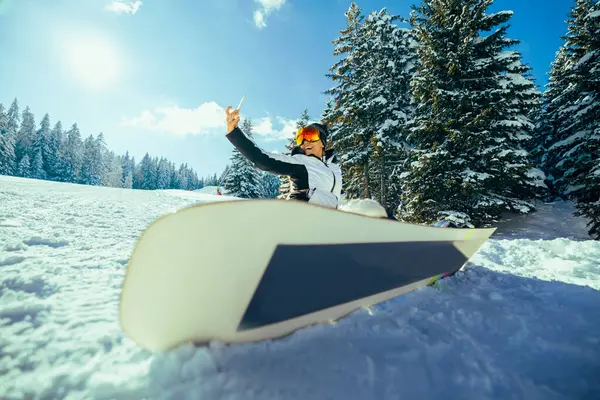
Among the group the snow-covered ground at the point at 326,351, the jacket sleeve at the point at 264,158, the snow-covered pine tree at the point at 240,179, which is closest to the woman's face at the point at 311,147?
the jacket sleeve at the point at 264,158

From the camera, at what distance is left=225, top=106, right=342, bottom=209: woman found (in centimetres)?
217

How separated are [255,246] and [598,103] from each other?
1469 cm

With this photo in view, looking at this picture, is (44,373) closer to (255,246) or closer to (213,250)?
(213,250)

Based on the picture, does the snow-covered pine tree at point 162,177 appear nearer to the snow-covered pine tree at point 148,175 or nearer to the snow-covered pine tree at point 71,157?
the snow-covered pine tree at point 148,175

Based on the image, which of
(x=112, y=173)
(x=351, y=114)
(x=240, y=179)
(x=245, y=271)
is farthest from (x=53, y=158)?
(x=245, y=271)

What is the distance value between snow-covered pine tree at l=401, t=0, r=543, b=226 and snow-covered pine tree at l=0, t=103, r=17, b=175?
57.8 m

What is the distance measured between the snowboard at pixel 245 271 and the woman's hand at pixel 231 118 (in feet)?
3.18

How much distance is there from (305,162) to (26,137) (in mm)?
67604

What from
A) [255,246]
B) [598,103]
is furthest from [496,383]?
[598,103]

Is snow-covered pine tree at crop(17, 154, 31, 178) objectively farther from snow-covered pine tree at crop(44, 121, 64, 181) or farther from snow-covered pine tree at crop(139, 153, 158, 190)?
snow-covered pine tree at crop(139, 153, 158, 190)

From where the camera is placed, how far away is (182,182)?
8562 cm

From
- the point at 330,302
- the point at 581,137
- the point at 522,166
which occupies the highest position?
the point at 581,137

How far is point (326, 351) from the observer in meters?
1.58

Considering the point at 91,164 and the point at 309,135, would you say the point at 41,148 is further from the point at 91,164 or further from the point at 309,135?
the point at 309,135
